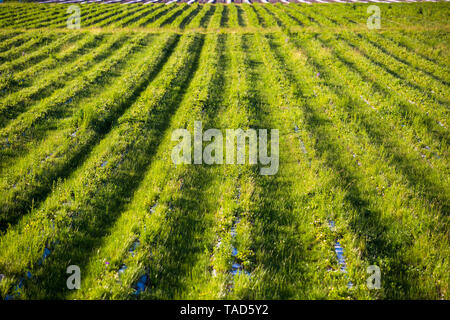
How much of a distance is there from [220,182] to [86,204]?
298 cm

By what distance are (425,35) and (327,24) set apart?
8.84 metres

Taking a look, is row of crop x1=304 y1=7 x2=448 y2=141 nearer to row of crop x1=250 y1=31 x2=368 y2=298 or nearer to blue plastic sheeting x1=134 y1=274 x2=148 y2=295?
row of crop x1=250 y1=31 x2=368 y2=298

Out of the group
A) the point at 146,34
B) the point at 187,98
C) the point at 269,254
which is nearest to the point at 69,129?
the point at 187,98

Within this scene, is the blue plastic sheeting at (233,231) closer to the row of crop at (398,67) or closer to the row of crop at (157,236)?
the row of crop at (157,236)

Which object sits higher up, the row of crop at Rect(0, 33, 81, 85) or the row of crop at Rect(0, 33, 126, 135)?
the row of crop at Rect(0, 33, 81, 85)

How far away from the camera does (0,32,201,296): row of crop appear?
4090 mm

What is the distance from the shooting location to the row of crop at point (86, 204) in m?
4.09

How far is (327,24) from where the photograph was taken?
27.3 meters

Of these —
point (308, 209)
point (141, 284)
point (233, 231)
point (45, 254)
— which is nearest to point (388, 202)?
point (308, 209)

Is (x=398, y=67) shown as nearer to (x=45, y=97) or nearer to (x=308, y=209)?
(x=308, y=209)

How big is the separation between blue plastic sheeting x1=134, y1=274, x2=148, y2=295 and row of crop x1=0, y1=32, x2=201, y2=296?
1.04 m

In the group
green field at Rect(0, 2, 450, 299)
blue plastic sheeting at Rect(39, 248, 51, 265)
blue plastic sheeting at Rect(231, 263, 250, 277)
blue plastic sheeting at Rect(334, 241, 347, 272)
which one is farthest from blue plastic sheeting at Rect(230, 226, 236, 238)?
blue plastic sheeting at Rect(39, 248, 51, 265)

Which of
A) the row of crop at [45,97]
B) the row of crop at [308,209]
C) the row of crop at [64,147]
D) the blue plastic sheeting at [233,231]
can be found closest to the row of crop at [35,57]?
the row of crop at [45,97]

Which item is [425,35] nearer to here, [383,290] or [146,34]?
[146,34]
